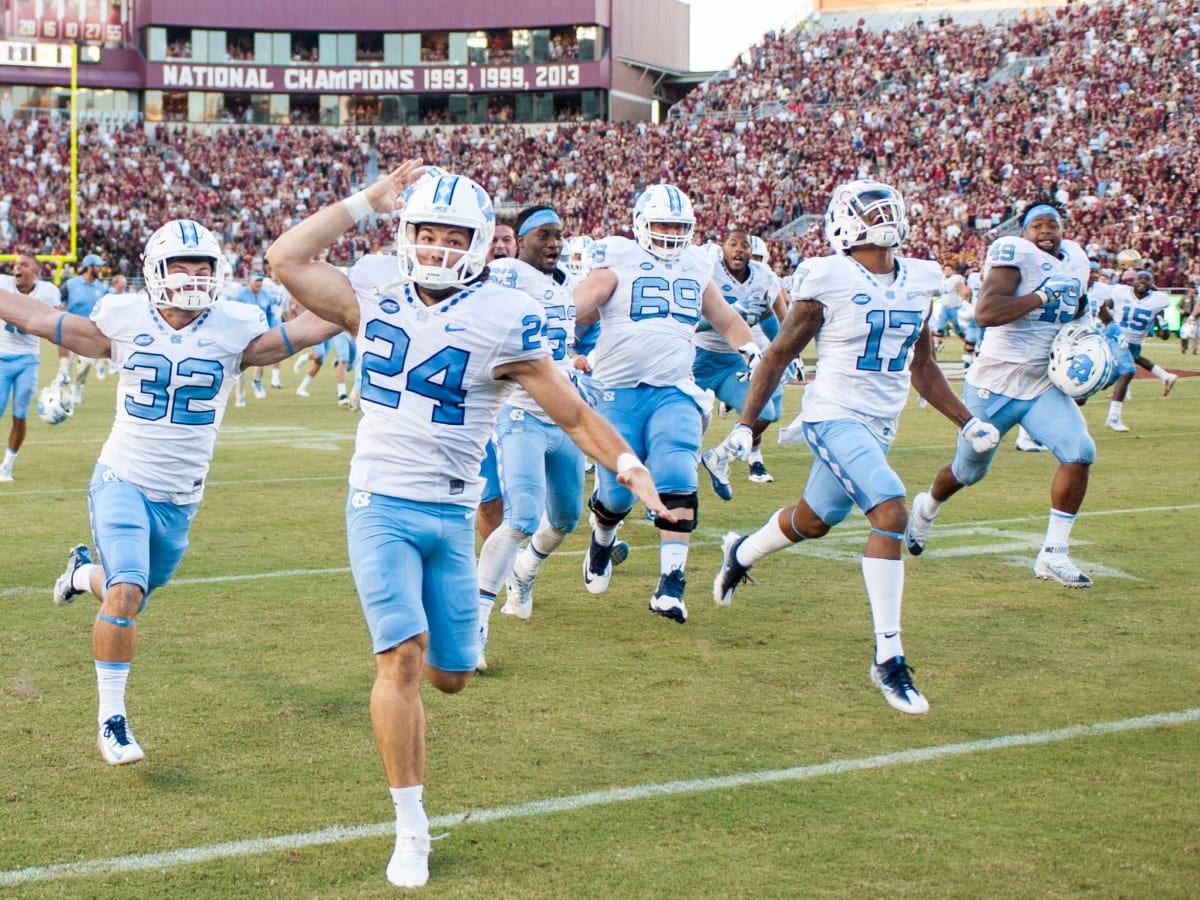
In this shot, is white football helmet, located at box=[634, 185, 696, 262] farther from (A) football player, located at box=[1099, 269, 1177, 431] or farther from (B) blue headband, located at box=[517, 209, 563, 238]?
(A) football player, located at box=[1099, 269, 1177, 431]

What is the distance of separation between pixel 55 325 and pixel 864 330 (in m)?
3.13

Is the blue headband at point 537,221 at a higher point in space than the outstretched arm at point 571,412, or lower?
higher

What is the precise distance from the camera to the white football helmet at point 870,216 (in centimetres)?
595

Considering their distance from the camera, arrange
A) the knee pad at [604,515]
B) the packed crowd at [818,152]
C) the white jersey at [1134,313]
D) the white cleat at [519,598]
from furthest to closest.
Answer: the packed crowd at [818,152] → the white jersey at [1134,313] → the knee pad at [604,515] → the white cleat at [519,598]

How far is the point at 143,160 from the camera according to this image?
47.9 m

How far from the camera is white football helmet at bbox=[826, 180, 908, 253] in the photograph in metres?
5.95

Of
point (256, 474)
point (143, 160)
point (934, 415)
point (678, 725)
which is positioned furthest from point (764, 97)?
point (678, 725)

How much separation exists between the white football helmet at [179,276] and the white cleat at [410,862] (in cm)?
237

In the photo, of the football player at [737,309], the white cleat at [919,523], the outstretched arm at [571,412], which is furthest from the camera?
the football player at [737,309]

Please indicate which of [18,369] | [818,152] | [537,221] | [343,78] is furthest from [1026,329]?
[343,78]

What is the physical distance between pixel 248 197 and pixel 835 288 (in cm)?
4372

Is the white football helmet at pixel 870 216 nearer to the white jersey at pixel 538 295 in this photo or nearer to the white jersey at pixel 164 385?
the white jersey at pixel 538 295

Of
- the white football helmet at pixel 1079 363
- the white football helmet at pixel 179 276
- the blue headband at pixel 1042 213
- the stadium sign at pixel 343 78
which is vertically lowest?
the white football helmet at pixel 1079 363

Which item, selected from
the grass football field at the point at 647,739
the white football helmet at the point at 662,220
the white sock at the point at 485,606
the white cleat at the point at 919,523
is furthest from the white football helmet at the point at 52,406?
the white cleat at the point at 919,523
